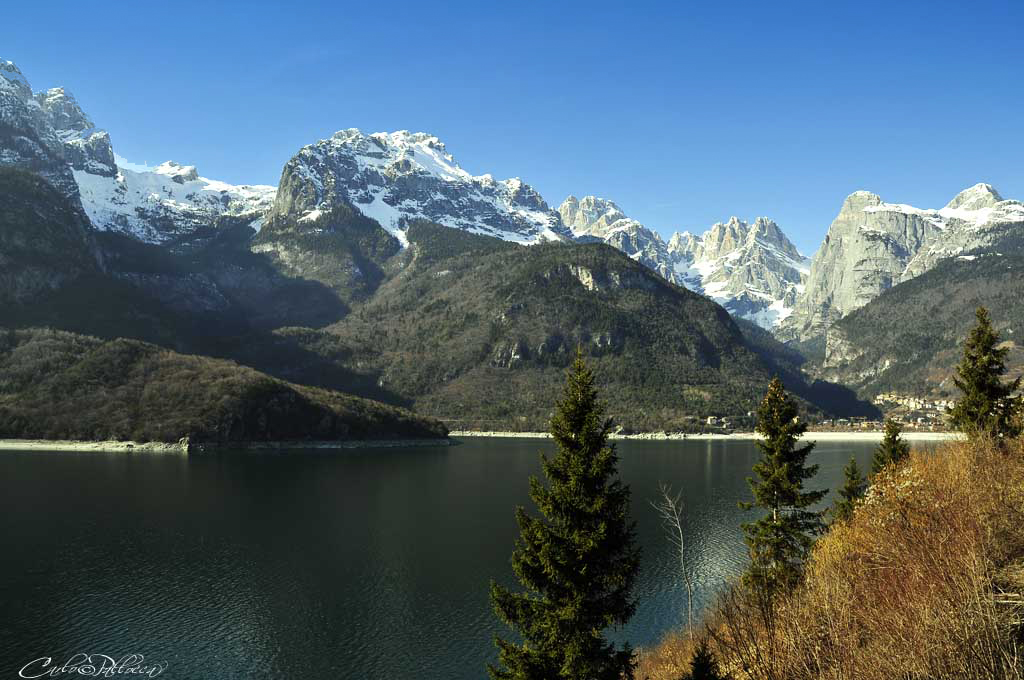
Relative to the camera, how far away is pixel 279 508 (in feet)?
340

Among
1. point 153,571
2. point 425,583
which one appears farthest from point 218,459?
point 425,583

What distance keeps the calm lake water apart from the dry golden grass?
1137 inches

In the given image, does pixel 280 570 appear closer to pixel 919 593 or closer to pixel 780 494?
pixel 780 494

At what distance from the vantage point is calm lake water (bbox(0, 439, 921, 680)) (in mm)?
48156

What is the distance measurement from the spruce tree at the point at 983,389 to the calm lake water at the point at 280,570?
25632 millimetres

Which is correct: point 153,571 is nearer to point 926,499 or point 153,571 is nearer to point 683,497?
point 926,499
